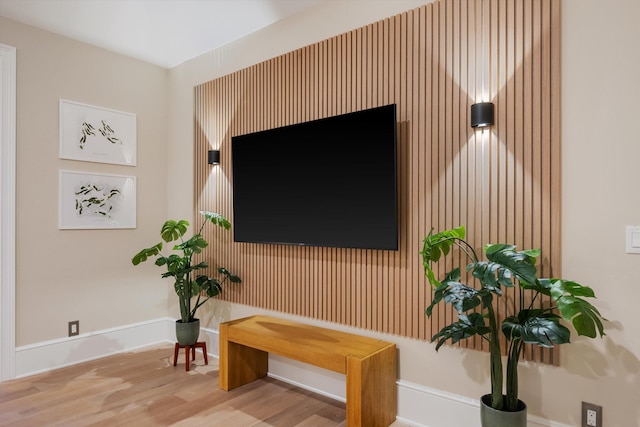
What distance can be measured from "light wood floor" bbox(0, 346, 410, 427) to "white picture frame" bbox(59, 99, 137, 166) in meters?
1.94

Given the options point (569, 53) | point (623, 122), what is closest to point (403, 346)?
point (623, 122)

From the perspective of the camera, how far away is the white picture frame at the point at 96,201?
142 inches

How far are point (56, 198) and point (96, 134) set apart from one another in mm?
708

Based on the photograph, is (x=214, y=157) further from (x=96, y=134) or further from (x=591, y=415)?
(x=591, y=415)

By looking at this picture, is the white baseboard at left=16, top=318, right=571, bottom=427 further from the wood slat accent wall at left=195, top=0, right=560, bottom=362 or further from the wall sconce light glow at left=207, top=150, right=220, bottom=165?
the wall sconce light glow at left=207, top=150, right=220, bottom=165

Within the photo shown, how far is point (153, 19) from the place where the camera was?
11.4ft

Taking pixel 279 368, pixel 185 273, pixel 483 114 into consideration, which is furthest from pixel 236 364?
pixel 483 114

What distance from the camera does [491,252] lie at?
6.19 feet

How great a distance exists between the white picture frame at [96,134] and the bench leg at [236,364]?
211 cm

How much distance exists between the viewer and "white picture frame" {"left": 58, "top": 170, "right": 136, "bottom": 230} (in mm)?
3610

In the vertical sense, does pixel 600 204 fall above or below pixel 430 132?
below

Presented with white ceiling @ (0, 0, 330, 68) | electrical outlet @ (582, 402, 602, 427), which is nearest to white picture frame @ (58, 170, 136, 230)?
white ceiling @ (0, 0, 330, 68)

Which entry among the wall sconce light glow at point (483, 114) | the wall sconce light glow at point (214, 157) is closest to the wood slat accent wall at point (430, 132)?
the wall sconce light glow at point (483, 114)

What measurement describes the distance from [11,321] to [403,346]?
3143 mm
